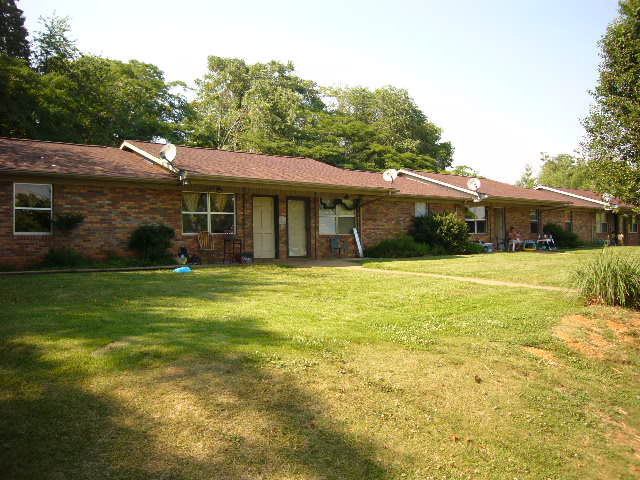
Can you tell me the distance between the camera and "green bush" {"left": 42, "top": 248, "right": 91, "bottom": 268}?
12.2 meters

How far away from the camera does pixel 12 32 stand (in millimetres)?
29188

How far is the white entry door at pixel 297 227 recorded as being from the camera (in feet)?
57.2

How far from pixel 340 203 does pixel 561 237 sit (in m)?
15.7

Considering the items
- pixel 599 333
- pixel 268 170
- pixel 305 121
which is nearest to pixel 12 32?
pixel 305 121

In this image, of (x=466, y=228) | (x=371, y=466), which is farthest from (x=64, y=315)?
(x=466, y=228)

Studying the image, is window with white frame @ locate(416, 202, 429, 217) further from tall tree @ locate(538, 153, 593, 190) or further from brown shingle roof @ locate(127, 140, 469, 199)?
tall tree @ locate(538, 153, 593, 190)

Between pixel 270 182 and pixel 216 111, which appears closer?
pixel 270 182

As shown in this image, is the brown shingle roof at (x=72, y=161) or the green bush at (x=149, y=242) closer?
the brown shingle roof at (x=72, y=161)

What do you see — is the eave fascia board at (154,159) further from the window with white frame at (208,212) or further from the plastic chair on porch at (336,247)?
the plastic chair on porch at (336,247)

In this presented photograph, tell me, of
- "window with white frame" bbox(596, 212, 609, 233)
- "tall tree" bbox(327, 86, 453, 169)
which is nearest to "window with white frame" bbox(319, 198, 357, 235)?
"window with white frame" bbox(596, 212, 609, 233)

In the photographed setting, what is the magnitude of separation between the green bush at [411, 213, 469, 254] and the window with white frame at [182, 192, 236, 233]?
27.6ft

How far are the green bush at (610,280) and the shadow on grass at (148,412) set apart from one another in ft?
19.5

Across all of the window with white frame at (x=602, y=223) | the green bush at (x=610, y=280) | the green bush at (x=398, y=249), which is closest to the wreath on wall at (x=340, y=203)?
the green bush at (x=398, y=249)

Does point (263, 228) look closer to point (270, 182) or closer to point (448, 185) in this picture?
point (270, 182)
